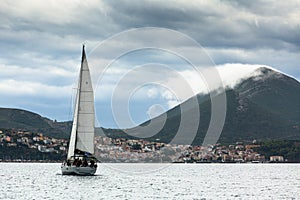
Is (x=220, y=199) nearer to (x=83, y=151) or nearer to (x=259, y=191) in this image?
(x=259, y=191)

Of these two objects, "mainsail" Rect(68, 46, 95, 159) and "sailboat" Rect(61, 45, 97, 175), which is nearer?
"sailboat" Rect(61, 45, 97, 175)

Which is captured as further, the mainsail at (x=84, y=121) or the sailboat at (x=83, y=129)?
the mainsail at (x=84, y=121)

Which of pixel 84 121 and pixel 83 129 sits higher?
pixel 84 121

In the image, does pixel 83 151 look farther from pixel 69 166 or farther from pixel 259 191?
pixel 259 191

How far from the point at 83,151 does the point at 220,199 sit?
105 feet

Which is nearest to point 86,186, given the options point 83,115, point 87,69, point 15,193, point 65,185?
point 65,185

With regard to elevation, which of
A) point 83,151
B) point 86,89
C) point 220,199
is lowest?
point 220,199

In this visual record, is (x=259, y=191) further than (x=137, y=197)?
Yes

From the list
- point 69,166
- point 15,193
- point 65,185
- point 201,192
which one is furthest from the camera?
point 69,166

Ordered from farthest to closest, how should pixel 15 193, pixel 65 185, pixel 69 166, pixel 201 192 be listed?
pixel 69 166, pixel 65 185, pixel 201 192, pixel 15 193

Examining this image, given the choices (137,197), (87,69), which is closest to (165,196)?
(137,197)

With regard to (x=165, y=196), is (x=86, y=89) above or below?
above

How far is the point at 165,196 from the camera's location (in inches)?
2618

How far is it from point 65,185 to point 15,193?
432 inches
